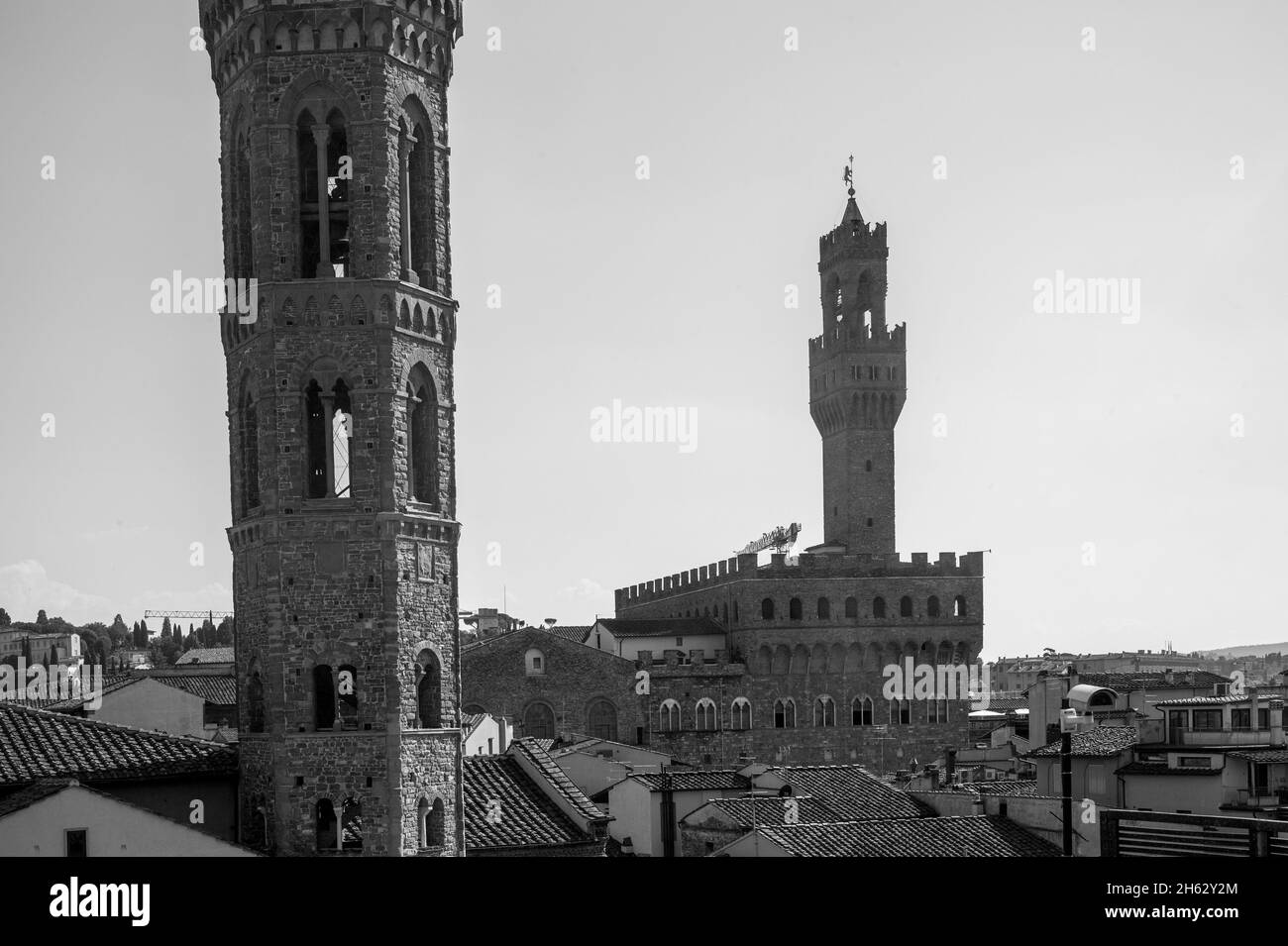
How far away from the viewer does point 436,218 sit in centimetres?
2759

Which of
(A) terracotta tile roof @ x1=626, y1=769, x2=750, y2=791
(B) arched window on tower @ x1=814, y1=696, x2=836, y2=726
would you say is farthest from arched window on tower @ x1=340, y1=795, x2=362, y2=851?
(B) arched window on tower @ x1=814, y1=696, x2=836, y2=726

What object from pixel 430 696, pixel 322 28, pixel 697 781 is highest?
pixel 322 28

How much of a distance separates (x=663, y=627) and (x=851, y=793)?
30667mm

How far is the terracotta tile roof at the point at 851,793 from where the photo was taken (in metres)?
38.7

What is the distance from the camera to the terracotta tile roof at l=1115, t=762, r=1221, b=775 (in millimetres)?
36344

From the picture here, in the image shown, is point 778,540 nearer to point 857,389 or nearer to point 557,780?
point 857,389

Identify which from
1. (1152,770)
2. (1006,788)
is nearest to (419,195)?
(1152,770)

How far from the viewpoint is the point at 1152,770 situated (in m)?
37.3

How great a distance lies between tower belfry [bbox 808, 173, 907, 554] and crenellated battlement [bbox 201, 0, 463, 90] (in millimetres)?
53290

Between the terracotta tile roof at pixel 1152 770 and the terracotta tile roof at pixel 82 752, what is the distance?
2228 centimetres

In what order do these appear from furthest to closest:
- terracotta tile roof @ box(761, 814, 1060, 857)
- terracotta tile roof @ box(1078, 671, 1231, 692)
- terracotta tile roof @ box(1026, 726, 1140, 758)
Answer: terracotta tile roof @ box(1078, 671, 1231, 692) < terracotta tile roof @ box(1026, 726, 1140, 758) < terracotta tile roof @ box(761, 814, 1060, 857)

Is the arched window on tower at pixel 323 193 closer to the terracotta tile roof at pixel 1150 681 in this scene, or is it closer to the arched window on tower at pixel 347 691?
the arched window on tower at pixel 347 691

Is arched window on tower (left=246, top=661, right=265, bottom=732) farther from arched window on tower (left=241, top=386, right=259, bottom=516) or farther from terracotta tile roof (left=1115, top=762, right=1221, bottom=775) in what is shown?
terracotta tile roof (left=1115, top=762, right=1221, bottom=775)
